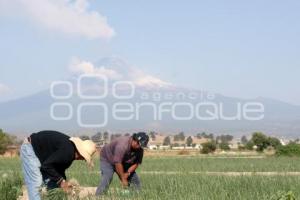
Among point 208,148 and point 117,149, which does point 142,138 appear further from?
point 208,148

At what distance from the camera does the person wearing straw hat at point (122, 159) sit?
9646 mm

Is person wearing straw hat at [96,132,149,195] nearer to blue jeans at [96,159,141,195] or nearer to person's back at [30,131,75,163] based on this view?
blue jeans at [96,159,141,195]

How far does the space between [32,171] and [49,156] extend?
0.27m

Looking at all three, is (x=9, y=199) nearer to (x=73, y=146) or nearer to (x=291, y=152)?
(x=73, y=146)

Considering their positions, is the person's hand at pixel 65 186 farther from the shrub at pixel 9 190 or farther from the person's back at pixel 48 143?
the shrub at pixel 9 190

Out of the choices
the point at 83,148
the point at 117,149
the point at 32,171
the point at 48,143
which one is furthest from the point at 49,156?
the point at 117,149

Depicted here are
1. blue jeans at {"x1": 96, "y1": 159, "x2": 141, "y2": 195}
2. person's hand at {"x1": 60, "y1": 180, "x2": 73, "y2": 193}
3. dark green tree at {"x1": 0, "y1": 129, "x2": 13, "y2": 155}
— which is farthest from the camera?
dark green tree at {"x1": 0, "y1": 129, "x2": 13, "y2": 155}

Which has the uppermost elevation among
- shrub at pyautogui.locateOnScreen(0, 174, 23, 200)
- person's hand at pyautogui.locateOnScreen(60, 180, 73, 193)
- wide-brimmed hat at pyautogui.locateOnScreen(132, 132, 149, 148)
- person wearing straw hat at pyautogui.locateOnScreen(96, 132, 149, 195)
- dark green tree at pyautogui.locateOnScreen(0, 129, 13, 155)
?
dark green tree at pyautogui.locateOnScreen(0, 129, 13, 155)

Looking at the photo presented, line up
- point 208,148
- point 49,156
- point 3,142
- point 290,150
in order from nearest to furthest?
point 49,156
point 290,150
point 3,142
point 208,148

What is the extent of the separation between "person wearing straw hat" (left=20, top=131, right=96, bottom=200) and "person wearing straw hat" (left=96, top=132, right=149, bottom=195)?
2.02 metres

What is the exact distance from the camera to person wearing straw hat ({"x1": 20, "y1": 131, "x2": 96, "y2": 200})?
7.38 metres

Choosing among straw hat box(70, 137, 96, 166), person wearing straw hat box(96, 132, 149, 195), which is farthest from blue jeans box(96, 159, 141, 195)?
straw hat box(70, 137, 96, 166)

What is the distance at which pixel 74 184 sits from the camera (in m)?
7.70

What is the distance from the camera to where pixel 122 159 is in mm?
9844
